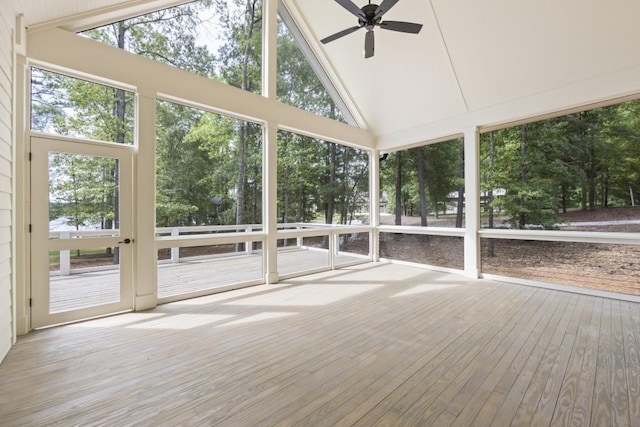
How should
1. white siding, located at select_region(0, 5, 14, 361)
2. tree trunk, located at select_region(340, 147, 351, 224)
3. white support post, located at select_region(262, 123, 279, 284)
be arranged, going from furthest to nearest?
tree trunk, located at select_region(340, 147, 351, 224), white support post, located at select_region(262, 123, 279, 284), white siding, located at select_region(0, 5, 14, 361)

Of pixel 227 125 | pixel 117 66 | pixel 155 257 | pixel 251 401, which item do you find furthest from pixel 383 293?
pixel 117 66

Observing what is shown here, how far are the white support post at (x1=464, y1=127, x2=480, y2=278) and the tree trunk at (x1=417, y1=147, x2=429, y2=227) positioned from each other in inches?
38.0

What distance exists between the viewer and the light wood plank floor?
178cm

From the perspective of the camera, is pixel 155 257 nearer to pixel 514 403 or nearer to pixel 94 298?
pixel 94 298

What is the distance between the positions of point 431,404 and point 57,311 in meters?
3.82

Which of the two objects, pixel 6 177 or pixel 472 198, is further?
pixel 472 198

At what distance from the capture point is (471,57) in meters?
4.62

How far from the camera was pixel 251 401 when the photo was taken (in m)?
1.89

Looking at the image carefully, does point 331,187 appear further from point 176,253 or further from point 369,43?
point 176,253

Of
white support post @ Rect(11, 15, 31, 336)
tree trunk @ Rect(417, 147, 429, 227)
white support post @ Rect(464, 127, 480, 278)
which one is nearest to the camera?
white support post @ Rect(11, 15, 31, 336)

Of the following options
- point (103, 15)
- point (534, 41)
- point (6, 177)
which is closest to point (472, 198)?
point (534, 41)

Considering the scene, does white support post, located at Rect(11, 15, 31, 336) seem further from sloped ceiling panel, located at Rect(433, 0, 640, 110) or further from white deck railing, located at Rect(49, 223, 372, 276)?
sloped ceiling panel, located at Rect(433, 0, 640, 110)

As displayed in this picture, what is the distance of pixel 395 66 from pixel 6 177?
18.4ft

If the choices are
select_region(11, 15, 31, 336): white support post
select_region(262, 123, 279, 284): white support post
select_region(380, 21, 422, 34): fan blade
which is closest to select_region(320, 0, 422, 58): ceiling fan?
select_region(380, 21, 422, 34): fan blade
